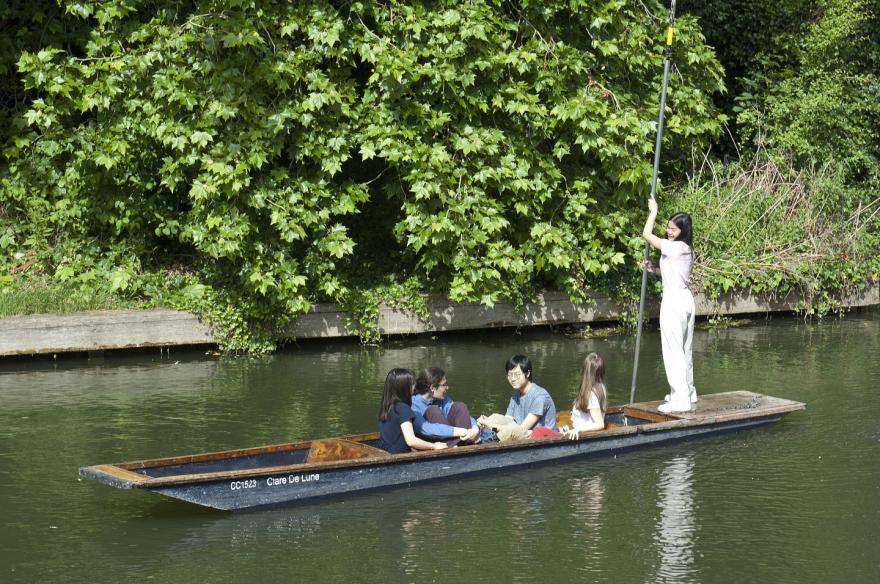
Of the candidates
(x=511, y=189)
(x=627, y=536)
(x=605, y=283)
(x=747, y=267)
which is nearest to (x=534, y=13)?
(x=511, y=189)

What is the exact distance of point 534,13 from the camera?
15.6 meters

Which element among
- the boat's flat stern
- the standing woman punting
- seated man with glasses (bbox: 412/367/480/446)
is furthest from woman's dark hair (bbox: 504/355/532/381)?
the boat's flat stern

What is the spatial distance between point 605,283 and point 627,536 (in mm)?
8649

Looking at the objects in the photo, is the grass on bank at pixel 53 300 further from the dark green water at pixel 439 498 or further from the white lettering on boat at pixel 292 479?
the white lettering on boat at pixel 292 479

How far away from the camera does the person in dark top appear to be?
375 inches

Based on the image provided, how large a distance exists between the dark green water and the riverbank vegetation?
6.14 feet

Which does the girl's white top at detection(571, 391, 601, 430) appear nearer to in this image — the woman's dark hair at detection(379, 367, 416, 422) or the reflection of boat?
the reflection of boat

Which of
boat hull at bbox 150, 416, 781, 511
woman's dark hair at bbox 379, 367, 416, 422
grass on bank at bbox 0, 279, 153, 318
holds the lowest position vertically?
boat hull at bbox 150, 416, 781, 511

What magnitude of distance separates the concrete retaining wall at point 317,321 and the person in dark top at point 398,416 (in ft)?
20.2

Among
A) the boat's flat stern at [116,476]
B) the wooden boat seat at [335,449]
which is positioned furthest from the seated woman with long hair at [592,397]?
the boat's flat stern at [116,476]

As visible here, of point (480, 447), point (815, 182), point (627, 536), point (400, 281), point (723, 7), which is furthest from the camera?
point (723, 7)

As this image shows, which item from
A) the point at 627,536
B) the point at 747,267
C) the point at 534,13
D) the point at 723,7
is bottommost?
the point at 627,536

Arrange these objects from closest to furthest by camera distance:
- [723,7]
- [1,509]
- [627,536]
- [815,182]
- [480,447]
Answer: [627,536], [1,509], [480,447], [815,182], [723,7]

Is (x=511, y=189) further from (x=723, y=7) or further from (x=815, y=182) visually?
(x=723, y=7)
